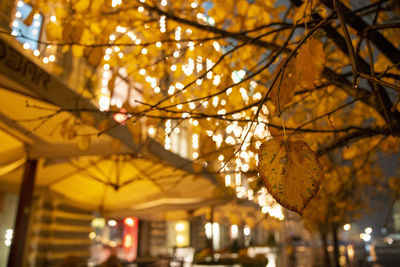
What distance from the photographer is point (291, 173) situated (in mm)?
1242

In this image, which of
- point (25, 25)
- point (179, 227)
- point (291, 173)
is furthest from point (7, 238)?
point (179, 227)

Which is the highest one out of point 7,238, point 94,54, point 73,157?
point 94,54

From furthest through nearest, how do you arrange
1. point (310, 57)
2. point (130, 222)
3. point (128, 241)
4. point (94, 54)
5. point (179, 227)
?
point (179, 227) → point (130, 222) → point (128, 241) → point (94, 54) → point (310, 57)

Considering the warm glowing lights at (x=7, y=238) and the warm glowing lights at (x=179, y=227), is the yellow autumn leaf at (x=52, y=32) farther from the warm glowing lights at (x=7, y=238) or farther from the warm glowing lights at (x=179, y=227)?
the warm glowing lights at (x=179, y=227)

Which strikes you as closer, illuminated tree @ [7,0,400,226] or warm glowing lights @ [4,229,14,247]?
illuminated tree @ [7,0,400,226]

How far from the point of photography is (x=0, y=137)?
3891 millimetres

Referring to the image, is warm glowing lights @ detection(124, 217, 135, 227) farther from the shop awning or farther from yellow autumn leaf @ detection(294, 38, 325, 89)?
yellow autumn leaf @ detection(294, 38, 325, 89)

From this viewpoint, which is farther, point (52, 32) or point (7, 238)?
point (7, 238)

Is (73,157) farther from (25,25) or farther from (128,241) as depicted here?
(128,241)

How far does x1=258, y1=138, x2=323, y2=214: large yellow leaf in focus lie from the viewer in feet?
3.98

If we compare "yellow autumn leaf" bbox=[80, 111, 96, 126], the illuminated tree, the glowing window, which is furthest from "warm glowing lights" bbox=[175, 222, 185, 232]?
"yellow autumn leaf" bbox=[80, 111, 96, 126]

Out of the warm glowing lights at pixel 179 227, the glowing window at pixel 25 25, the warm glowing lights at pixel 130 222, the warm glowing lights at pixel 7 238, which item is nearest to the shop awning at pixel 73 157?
the warm glowing lights at pixel 7 238

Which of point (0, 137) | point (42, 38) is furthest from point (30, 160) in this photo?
point (42, 38)

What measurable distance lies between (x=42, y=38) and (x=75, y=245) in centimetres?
580
